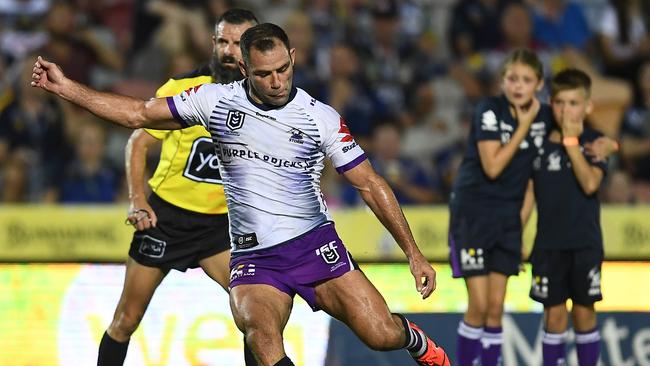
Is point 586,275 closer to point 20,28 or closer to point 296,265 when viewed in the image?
point 296,265

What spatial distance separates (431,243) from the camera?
410 inches

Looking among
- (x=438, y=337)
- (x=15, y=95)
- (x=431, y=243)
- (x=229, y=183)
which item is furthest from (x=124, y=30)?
(x=229, y=183)

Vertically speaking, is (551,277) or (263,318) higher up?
(263,318)

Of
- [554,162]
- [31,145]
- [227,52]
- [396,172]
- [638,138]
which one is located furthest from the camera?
[638,138]

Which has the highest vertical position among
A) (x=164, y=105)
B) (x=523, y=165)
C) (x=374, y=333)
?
(x=164, y=105)

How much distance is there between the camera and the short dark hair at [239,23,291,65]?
241 inches

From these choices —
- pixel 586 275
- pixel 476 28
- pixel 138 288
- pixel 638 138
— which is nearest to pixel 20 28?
pixel 476 28

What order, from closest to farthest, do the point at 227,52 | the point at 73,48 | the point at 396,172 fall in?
the point at 227,52 → the point at 396,172 → the point at 73,48

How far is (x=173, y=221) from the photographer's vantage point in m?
7.58

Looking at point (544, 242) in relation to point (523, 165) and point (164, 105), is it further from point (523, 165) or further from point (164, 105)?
point (164, 105)

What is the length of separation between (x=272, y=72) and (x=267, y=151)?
1.42 feet

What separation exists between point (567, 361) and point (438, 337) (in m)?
0.93

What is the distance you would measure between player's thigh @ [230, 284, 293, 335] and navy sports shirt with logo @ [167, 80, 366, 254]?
→ 0.26 meters

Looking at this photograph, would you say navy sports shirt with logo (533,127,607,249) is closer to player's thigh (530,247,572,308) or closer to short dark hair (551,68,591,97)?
player's thigh (530,247,572,308)
